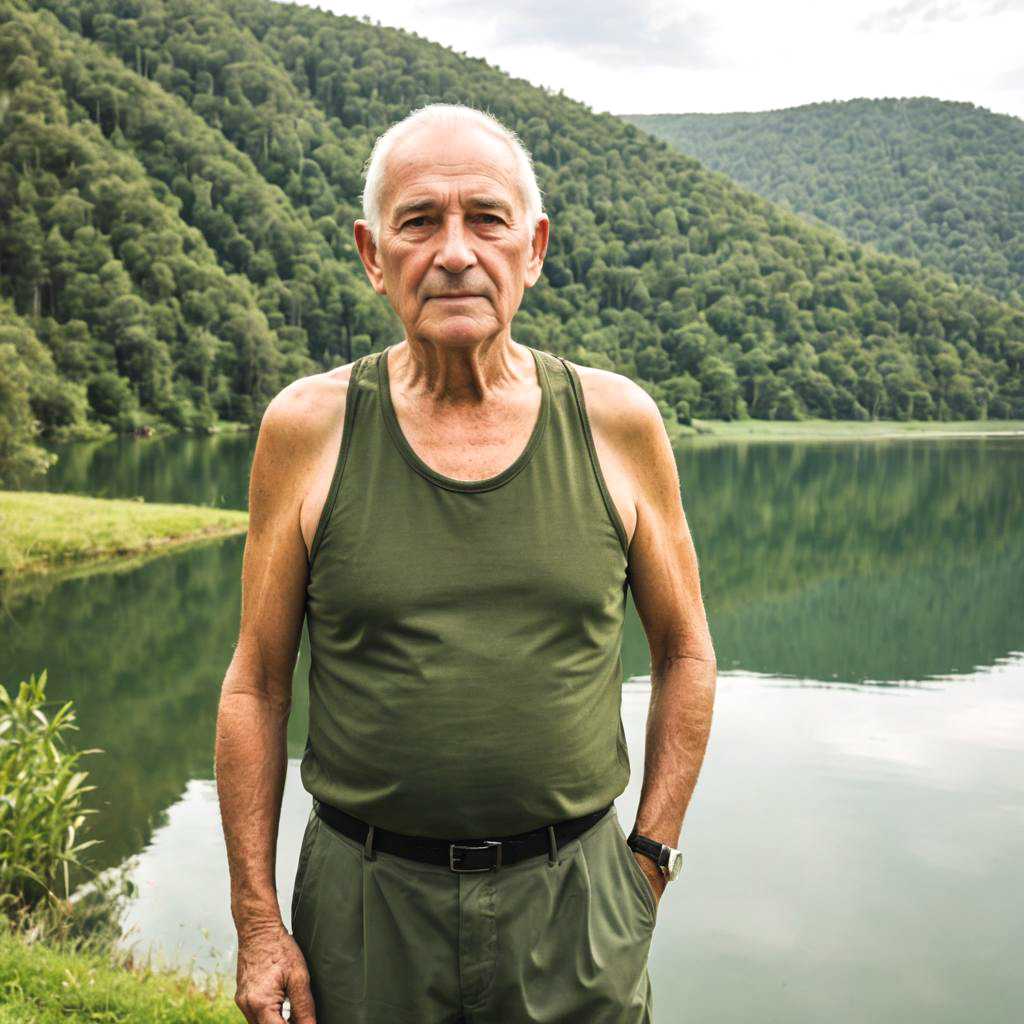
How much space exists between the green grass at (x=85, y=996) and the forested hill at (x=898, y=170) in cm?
14782

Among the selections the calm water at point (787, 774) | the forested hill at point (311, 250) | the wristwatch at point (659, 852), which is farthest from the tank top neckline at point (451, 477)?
the forested hill at point (311, 250)

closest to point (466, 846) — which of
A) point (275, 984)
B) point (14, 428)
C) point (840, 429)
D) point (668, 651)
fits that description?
point (275, 984)

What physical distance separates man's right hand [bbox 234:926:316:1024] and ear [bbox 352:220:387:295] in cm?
120

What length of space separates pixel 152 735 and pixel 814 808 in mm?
7116

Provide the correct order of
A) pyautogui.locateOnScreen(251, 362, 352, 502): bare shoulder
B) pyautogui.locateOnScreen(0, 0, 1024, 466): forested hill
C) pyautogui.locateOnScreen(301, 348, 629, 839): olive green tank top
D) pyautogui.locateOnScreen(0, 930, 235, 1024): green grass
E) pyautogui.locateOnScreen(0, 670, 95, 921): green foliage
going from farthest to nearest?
1. pyautogui.locateOnScreen(0, 0, 1024, 466): forested hill
2. pyautogui.locateOnScreen(0, 670, 95, 921): green foliage
3. pyautogui.locateOnScreen(0, 930, 235, 1024): green grass
4. pyautogui.locateOnScreen(251, 362, 352, 502): bare shoulder
5. pyautogui.locateOnScreen(301, 348, 629, 839): olive green tank top

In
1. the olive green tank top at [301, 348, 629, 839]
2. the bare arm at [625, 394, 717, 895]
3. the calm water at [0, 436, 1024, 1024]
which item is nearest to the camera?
the olive green tank top at [301, 348, 629, 839]

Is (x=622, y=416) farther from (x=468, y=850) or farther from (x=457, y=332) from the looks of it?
(x=468, y=850)

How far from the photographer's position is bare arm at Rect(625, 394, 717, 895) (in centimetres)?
208

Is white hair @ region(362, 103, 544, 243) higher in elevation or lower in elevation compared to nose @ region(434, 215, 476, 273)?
higher

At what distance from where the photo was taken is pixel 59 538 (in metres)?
20.8

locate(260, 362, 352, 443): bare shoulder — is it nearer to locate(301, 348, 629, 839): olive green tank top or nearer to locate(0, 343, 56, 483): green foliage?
locate(301, 348, 629, 839): olive green tank top

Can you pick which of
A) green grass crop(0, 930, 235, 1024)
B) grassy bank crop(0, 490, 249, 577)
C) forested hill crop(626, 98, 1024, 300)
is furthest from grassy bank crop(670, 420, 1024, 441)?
green grass crop(0, 930, 235, 1024)

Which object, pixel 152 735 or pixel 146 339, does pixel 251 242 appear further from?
pixel 152 735

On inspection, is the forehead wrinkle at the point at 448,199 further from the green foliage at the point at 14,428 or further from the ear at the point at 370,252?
the green foliage at the point at 14,428
